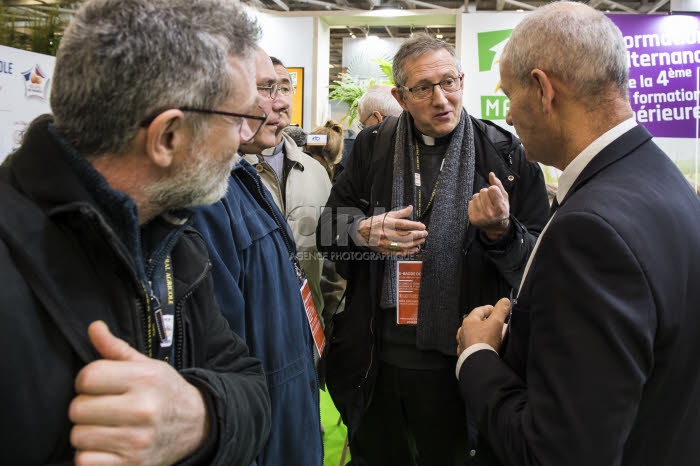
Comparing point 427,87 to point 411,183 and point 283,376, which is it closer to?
point 411,183

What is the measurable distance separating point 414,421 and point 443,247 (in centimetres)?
74

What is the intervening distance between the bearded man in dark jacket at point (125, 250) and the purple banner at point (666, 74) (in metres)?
4.46

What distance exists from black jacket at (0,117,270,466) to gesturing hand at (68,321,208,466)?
39 mm

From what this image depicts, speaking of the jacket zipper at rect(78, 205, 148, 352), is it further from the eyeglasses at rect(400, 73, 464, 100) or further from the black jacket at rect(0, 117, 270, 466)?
the eyeglasses at rect(400, 73, 464, 100)

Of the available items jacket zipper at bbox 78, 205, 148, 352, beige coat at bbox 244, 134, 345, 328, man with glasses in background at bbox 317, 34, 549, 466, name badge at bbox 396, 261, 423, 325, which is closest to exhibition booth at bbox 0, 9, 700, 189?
beige coat at bbox 244, 134, 345, 328

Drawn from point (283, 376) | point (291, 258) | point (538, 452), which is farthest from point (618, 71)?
point (283, 376)

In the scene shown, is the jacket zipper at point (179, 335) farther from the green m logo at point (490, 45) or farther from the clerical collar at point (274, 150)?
the green m logo at point (490, 45)

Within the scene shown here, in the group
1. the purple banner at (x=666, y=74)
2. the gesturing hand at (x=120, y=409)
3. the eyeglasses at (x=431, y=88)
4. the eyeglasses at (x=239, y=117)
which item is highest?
the purple banner at (x=666, y=74)

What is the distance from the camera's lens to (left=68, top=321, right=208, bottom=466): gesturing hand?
25.8 inches

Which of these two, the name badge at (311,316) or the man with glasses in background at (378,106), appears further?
the man with glasses in background at (378,106)

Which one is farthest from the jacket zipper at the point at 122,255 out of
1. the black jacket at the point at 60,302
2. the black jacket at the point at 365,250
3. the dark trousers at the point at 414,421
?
the dark trousers at the point at 414,421

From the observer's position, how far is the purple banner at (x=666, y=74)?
14.5 feet

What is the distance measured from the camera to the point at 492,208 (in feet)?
5.88

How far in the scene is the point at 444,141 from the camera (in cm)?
227
